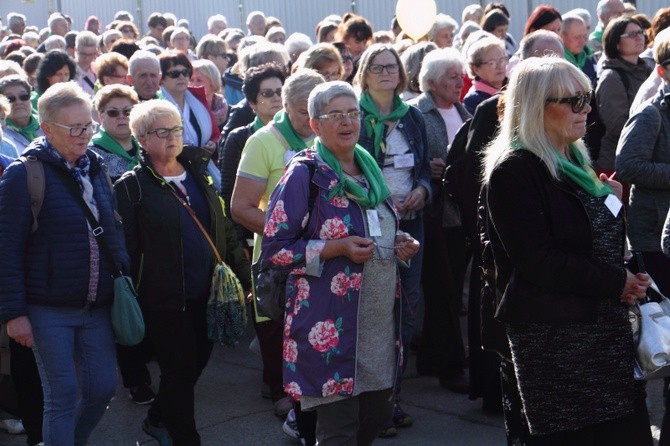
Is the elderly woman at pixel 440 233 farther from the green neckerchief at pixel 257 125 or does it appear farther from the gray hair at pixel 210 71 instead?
the gray hair at pixel 210 71

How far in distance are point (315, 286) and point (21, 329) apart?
4.69 feet

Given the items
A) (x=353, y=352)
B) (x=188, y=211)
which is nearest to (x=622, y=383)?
(x=353, y=352)

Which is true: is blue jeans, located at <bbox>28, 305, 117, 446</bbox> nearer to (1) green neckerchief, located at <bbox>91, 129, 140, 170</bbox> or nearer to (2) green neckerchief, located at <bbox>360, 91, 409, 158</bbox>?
(1) green neckerchief, located at <bbox>91, 129, 140, 170</bbox>

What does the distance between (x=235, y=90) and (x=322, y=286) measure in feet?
23.2

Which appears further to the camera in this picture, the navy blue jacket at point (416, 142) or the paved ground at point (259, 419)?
the navy blue jacket at point (416, 142)

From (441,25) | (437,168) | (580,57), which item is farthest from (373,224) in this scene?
(441,25)

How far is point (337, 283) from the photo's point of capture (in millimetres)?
4719

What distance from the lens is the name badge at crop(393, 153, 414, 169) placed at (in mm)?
6492

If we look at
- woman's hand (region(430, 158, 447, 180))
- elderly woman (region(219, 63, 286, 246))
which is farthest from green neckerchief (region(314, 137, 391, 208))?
elderly woman (region(219, 63, 286, 246))

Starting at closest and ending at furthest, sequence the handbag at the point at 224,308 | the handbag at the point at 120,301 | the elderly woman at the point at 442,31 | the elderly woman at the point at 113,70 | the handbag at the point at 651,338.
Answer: the handbag at the point at 651,338 < the handbag at the point at 120,301 < the handbag at the point at 224,308 < the elderly woman at the point at 113,70 < the elderly woman at the point at 442,31

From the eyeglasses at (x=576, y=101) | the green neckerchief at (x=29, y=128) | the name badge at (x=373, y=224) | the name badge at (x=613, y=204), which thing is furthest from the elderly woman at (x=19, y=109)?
the name badge at (x=613, y=204)

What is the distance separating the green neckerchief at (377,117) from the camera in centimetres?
649

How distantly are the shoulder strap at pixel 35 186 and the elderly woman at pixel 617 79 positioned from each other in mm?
4725

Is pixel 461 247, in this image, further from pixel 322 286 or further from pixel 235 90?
pixel 235 90
